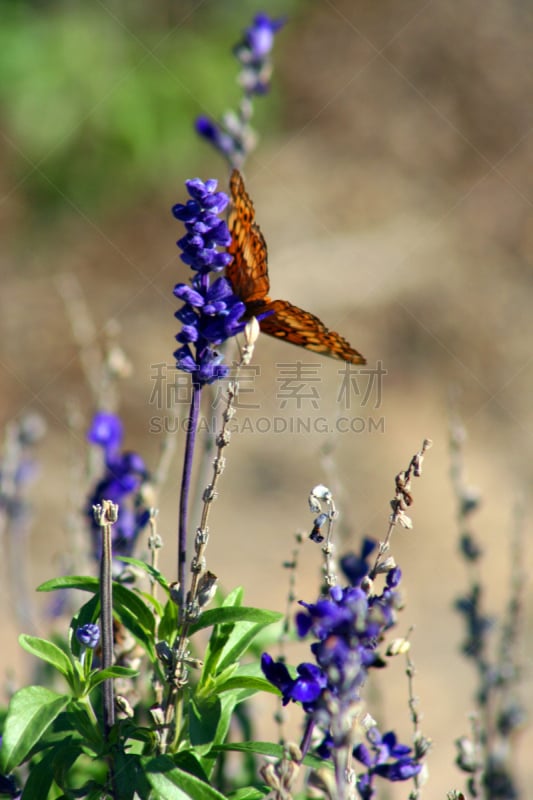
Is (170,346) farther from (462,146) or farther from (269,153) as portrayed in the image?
(462,146)

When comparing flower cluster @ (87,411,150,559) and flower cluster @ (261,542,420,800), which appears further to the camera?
flower cluster @ (87,411,150,559)

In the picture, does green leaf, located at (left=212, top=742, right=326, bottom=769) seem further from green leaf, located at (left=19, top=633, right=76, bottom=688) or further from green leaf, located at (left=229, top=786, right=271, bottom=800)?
green leaf, located at (left=19, top=633, right=76, bottom=688)

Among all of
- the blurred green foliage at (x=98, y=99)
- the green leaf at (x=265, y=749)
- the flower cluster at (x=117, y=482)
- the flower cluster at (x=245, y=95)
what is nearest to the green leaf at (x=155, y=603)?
the green leaf at (x=265, y=749)

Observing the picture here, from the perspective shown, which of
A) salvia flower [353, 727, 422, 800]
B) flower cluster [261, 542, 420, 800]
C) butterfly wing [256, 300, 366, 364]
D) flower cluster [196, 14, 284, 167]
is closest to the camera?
flower cluster [261, 542, 420, 800]

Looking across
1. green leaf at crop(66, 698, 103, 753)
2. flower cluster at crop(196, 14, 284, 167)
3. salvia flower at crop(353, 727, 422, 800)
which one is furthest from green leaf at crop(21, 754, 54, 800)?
flower cluster at crop(196, 14, 284, 167)

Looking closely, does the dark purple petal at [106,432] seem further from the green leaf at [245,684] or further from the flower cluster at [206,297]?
the green leaf at [245,684]

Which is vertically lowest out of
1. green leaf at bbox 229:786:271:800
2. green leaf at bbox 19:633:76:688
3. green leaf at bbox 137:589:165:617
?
green leaf at bbox 229:786:271:800
